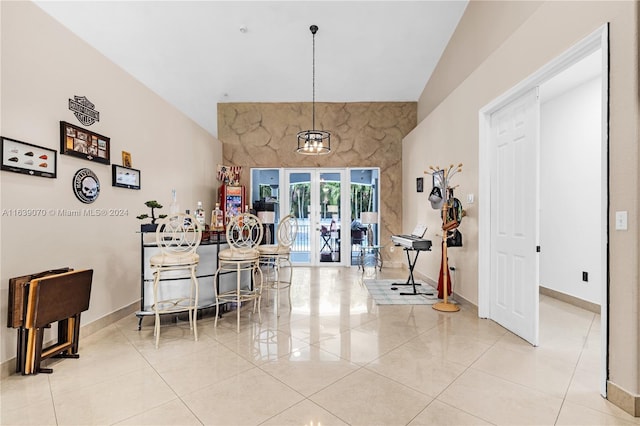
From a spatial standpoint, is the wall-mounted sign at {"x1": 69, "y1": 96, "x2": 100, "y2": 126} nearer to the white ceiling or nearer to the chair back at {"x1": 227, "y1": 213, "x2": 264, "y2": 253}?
the chair back at {"x1": 227, "y1": 213, "x2": 264, "y2": 253}

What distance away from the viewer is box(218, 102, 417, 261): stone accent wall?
7418 mm

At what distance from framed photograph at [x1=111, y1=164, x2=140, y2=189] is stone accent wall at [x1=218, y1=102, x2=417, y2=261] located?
3583mm

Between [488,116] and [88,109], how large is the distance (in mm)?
4435

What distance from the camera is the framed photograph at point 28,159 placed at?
235 cm

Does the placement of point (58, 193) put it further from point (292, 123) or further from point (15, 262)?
point (292, 123)

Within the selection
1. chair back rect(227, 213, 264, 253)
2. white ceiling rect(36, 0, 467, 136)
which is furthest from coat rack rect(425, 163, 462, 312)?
white ceiling rect(36, 0, 467, 136)

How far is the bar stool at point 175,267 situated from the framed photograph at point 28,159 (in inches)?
39.5

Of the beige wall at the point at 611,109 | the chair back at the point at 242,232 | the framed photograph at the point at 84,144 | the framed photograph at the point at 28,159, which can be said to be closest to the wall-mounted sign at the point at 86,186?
the framed photograph at the point at 84,144

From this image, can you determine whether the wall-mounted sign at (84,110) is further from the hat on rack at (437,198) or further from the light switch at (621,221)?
the light switch at (621,221)

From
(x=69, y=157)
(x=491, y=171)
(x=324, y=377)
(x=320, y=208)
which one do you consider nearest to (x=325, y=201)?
(x=320, y=208)

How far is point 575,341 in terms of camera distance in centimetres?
307

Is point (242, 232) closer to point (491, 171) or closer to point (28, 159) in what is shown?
point (28, 159)

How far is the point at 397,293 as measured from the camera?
16.2 ft

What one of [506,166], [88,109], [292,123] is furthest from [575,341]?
[292,123]
